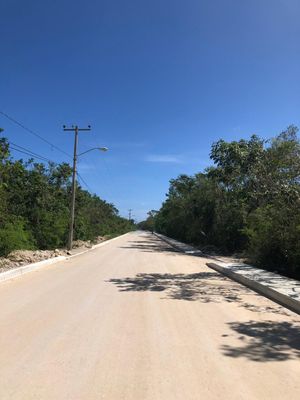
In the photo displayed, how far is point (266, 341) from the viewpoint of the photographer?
8266mm

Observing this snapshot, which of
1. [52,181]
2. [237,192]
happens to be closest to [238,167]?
[237,192]

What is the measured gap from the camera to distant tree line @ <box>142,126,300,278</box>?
62.0ft

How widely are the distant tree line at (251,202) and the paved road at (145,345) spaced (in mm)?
6400

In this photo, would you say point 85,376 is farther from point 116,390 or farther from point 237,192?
point 237,192

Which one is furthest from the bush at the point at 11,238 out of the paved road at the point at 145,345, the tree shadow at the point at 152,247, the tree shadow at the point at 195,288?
the tree shadow at the point at 152,247

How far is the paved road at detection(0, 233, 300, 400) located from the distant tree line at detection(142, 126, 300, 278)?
6.40 m

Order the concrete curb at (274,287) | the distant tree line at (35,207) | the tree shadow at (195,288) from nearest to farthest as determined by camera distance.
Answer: the concrete curb at (274,287)
the tree shadow at (195,288)
the distant tree line at (35,207)

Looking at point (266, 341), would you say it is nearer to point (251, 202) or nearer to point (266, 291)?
point (266, 291)

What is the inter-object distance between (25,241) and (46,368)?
2353 cm

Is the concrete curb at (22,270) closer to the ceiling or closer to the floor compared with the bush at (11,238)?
closer to the floor

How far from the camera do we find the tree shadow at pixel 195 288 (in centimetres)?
1273

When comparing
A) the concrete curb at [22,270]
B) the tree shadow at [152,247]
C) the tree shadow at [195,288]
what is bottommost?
the tree shadow at [195,288]

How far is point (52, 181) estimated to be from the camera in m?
42.0

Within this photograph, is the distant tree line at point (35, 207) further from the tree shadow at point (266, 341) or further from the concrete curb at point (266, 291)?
the tree shadow at point (266, 341)
